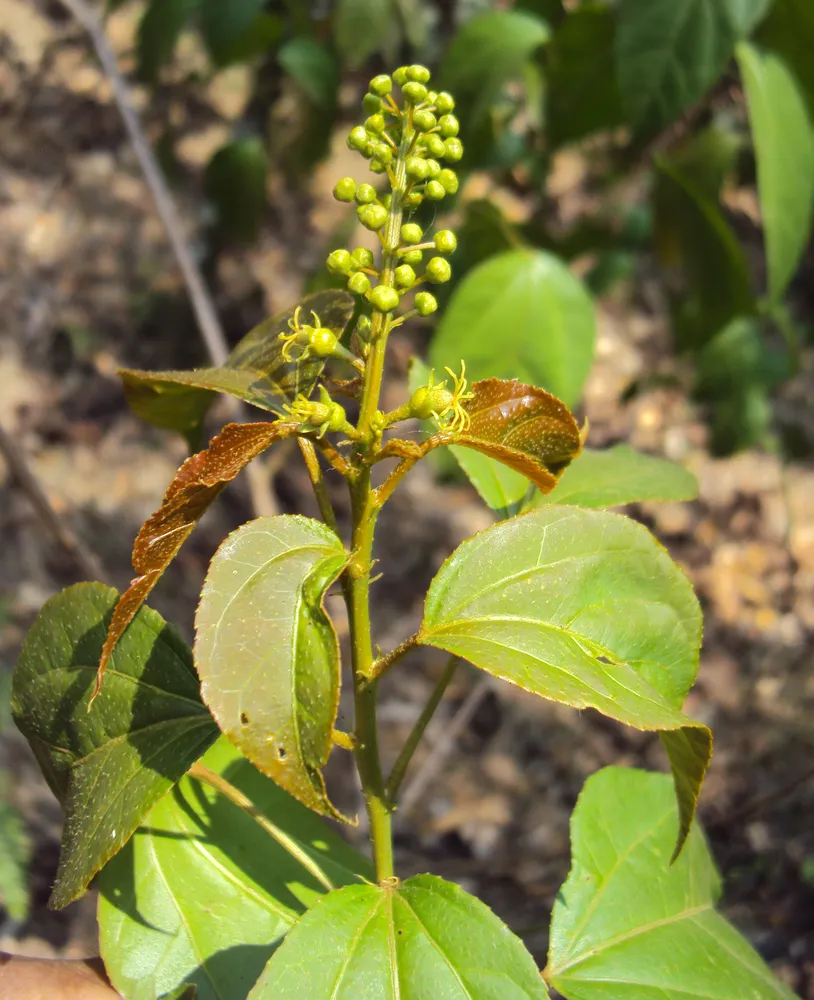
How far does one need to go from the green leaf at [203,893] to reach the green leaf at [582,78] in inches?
64.3

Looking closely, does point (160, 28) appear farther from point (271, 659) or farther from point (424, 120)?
point (271, 659)

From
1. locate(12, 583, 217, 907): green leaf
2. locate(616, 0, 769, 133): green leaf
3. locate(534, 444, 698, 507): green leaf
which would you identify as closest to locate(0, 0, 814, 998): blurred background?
locate(616, 0, 769, 133): green leaf

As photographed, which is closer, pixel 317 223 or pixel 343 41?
pixel 343 41

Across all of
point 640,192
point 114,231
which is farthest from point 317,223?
point 640,192

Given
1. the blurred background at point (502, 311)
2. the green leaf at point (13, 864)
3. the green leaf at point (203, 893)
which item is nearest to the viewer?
the green leaf at point (203, 893)

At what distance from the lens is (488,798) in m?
2.44

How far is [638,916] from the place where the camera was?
1043 mm

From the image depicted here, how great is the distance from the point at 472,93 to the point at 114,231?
171cm

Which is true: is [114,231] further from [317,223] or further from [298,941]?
[298,941]

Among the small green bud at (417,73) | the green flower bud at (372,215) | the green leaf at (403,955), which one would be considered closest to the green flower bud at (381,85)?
the small green bud at (417,73)

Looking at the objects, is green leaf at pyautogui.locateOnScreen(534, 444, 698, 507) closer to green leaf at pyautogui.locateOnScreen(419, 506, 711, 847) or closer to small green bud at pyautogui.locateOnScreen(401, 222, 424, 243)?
green leaf at pyautogui.locateOnScreen(419, 506, 711, 847)

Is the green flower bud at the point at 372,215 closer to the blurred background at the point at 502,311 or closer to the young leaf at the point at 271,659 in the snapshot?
the young leaf at the point at 271,659

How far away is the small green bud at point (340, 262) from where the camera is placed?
745 millimetres

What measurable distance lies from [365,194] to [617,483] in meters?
0.46
